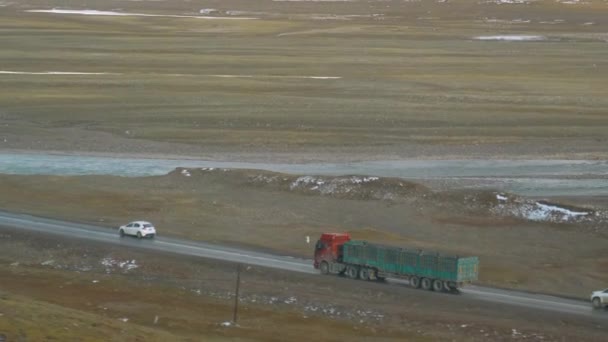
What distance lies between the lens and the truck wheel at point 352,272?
3831 centimetres

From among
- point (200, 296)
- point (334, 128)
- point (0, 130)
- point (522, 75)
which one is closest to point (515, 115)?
point (334, 128)

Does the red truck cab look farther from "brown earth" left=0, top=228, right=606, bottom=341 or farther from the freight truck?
"brown earth" left=0, top=228, right=606, bottom=341

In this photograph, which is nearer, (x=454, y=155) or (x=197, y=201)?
(x=197, y=201)

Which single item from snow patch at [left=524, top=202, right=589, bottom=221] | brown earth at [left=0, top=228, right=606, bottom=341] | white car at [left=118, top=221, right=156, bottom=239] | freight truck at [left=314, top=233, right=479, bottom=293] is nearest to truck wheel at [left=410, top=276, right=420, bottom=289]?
freight truck at [left=314, top=233, right=479, bottom=293]

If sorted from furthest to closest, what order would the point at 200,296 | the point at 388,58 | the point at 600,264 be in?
the point at 388,58
the point at 600,264
the point at 200,296

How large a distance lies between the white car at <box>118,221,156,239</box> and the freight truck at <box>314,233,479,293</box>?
8447 millimetres

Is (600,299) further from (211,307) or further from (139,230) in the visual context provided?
(139,230)

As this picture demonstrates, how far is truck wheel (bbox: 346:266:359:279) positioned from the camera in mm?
38312

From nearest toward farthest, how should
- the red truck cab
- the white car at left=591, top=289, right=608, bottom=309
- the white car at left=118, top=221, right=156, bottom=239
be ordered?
the white car at left=591, top=289, right=608, bottom=309, the red truck cab, the white car at left=118, top=221, right=156, bottom=239

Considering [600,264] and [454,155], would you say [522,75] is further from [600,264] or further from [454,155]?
[600,264]

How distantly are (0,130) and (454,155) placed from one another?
28.9 meters

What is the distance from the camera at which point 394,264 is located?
1460 inches

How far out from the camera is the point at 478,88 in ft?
311

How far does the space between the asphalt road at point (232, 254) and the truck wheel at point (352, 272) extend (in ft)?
3.89
